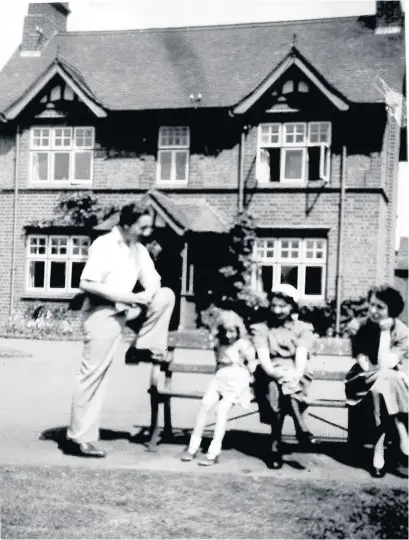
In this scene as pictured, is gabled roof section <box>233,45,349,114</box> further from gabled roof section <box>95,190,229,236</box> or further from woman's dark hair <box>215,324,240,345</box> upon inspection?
woman's dark hair <box>215,324,240,345</box>

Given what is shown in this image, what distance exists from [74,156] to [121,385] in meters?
2.17

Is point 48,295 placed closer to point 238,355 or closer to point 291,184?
point 238,355

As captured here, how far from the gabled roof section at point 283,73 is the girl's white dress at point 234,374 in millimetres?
1922

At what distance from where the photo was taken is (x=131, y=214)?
3.79 metres

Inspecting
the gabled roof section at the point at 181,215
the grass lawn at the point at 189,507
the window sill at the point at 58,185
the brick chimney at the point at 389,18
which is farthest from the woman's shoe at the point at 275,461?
the brick chimney at the point at 389,18

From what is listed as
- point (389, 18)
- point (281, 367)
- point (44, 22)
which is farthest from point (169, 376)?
point (389, 18)

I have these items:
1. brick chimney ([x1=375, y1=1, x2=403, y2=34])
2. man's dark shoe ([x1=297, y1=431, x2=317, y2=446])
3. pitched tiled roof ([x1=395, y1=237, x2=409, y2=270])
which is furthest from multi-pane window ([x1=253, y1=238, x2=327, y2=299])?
brick chimney ([x1=375, y1=1, x2=403, y2=34])

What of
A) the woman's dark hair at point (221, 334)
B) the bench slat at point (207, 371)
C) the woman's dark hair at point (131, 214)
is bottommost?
the bench slat at point (207, 371)

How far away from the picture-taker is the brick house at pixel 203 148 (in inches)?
161

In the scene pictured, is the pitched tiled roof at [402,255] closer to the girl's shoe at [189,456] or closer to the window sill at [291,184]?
the window sill at [291,184]

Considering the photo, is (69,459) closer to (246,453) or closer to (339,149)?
(246,453)

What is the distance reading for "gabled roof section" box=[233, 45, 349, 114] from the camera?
16.1 feet

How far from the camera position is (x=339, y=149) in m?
4.61

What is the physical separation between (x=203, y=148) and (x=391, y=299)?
2193 millimetres
